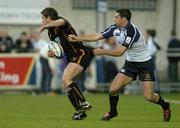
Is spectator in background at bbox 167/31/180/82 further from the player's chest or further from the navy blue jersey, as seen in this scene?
the player's chest

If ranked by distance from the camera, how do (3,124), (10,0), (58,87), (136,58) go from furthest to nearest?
(10,0) → (58,87) → (136,58) → (3,124)

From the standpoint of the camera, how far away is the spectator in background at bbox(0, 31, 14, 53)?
95.2 feet

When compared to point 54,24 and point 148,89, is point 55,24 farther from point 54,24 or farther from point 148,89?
point 148,89

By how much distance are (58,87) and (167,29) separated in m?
7.85

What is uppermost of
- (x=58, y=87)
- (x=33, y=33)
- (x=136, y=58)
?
(x=136, y=58)

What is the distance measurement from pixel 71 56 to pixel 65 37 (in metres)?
0.42

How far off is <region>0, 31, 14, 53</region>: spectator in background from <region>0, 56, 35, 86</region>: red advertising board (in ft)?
1.28

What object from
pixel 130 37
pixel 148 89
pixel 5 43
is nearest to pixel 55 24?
pixel 130 37

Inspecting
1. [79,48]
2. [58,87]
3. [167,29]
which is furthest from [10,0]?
[79,48]

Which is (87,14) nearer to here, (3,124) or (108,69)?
(108,69)

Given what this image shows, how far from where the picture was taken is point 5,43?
29141 millimetres

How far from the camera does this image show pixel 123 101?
2423 cm

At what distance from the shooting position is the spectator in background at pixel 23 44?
2938cm

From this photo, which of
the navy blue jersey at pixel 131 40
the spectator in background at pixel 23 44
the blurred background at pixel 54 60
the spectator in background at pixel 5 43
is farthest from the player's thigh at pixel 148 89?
the spectator in background at pixel 23 44
